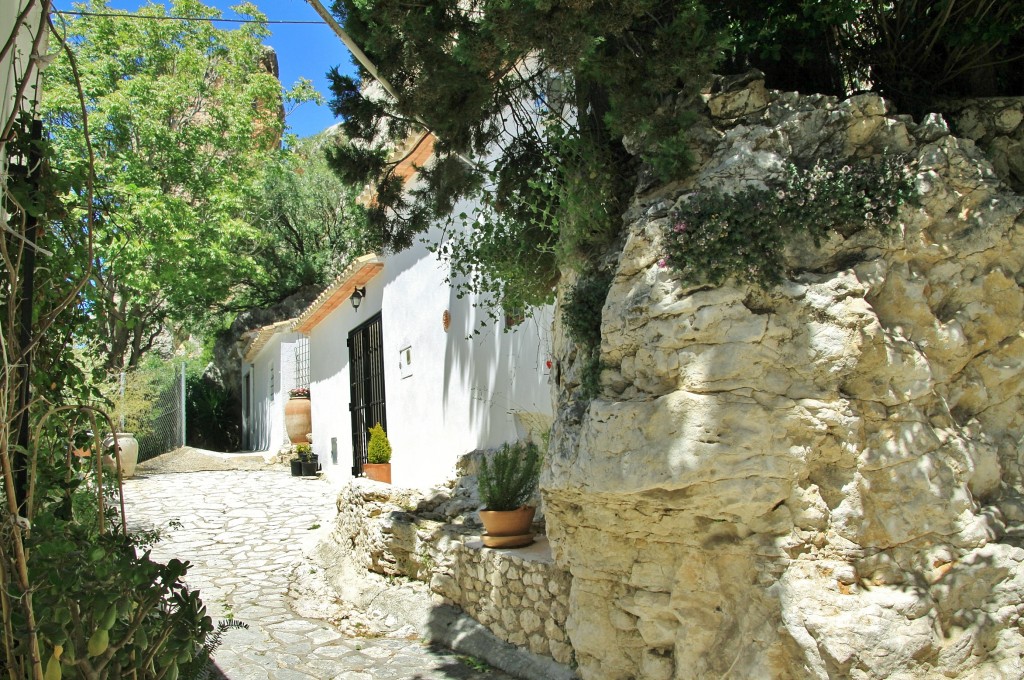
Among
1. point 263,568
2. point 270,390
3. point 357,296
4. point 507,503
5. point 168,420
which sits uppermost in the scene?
point 357,296

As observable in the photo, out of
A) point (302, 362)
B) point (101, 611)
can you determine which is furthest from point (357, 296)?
point (101, 611)

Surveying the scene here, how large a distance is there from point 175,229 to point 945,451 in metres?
15.2

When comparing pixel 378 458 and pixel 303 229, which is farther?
pixel 303 229

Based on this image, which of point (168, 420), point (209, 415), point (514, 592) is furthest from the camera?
point (209, 415)

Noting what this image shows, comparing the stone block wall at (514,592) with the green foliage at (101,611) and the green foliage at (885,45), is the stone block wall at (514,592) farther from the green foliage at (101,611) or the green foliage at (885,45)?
the green foliage at (885,45)

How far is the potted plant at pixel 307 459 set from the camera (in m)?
15.6

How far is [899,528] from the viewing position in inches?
164

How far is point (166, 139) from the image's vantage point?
56.2 feet

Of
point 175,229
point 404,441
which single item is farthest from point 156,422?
point 404,441

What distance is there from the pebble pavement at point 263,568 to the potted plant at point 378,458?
830mm

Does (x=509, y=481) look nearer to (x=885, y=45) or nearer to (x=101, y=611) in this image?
(x=885, y=45)

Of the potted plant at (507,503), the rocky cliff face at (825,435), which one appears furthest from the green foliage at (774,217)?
the potted plant at (507,503)

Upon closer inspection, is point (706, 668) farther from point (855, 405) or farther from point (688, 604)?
point (855, 405)

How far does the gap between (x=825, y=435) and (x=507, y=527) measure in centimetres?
300
